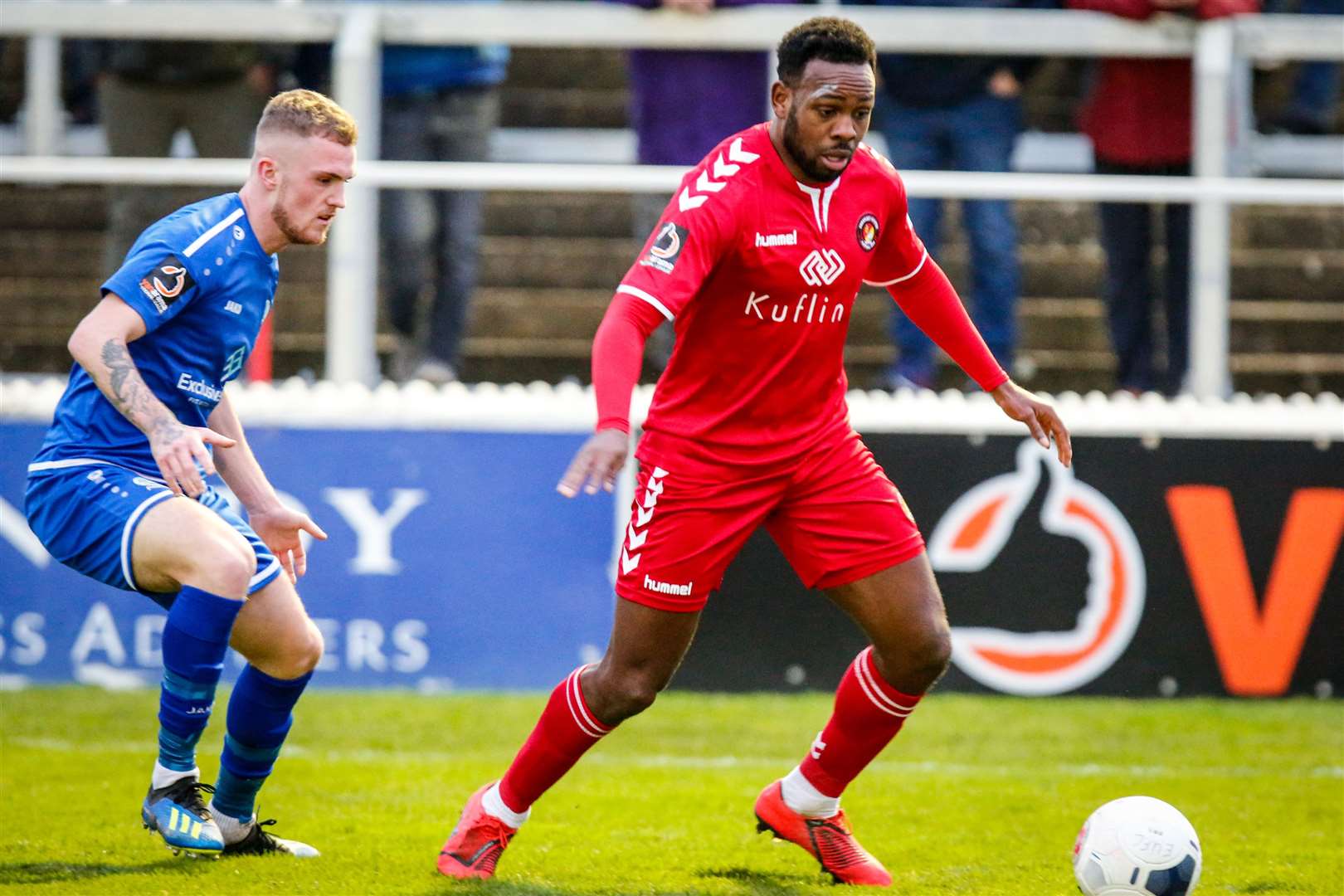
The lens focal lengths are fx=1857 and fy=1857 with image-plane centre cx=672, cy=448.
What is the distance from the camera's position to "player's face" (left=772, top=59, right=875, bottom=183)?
472 centimetres

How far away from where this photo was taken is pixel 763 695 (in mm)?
7961

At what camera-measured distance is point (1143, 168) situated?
8469mm

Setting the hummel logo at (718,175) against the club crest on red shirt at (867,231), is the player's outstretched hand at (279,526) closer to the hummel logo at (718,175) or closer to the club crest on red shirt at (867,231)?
the hummel logo at (718,175)

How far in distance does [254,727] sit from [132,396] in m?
1.02

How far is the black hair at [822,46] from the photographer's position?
474cm

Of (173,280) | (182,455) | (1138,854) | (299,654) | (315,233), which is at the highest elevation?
(315,233)

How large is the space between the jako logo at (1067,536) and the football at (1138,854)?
313cm

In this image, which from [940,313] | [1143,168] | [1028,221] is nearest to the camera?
[940,313]

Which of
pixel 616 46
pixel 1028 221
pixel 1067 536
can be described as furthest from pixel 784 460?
pixel 1028 221

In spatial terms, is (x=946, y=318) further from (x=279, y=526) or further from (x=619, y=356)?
(x=279, y=526)

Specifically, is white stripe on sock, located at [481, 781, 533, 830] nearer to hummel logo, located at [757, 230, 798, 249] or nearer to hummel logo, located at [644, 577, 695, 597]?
hummel logo, located at [644, 577, 695, 597]

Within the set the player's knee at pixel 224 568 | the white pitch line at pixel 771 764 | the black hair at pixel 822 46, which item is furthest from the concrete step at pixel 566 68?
the player's knee at pixel 224 568

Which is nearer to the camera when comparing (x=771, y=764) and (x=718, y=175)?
(x=718, y=175)

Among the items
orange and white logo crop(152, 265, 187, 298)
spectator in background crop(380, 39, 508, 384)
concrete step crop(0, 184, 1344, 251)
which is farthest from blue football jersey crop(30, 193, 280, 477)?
concrete step crop(0, 184, 1344, 251)
